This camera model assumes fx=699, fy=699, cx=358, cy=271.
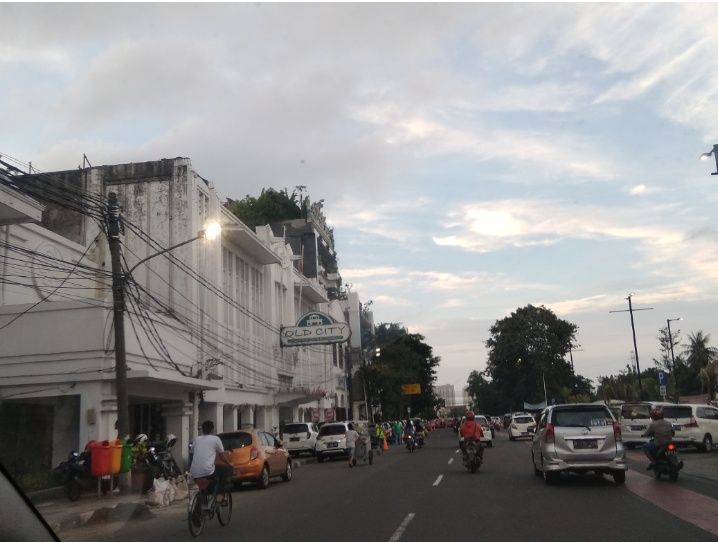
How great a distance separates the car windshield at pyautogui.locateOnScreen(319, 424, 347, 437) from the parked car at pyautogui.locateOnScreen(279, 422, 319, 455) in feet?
7.73

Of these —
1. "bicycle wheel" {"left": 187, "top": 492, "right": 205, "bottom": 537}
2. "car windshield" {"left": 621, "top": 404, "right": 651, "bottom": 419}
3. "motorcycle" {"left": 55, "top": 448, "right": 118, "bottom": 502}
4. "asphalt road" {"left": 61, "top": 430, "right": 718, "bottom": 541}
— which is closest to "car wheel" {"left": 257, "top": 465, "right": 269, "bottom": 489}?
"asphalt road" {"left": 61, "top": 430, "right": 718, "bottom": 541}

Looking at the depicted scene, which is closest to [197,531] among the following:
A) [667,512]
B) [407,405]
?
[667,512]

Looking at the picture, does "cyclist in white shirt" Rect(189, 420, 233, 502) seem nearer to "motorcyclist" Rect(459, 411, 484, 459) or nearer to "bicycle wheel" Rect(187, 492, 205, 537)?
"bicycle wheel" Rect(187, 492, 205, 537)

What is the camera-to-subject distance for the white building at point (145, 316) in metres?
20.2

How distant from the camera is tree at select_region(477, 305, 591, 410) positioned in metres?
77.4

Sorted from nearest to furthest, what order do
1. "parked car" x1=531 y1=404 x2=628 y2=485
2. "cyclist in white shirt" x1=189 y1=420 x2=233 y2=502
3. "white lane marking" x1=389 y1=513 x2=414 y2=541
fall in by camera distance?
"white lane marking" x1=389 y1=513 x2=414 y2=541
"cyclist in white shirt" x1=189 y1=420 x2=233 y2=502
"parked car" x1=531 y1=404 x2=628 y2=485

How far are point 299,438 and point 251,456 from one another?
667 inches

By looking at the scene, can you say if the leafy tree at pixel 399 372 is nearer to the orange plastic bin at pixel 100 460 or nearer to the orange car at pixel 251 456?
the orange car at pixel 251 456

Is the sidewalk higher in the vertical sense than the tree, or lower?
lower

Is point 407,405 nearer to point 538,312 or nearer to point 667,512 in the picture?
point 538,312

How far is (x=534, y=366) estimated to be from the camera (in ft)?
254

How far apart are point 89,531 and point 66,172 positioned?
21.1 metres

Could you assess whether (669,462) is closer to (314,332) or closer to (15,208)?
(15,208)

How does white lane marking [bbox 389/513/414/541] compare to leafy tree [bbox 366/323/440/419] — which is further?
leafy tree [bbox 366/323/440/419]
